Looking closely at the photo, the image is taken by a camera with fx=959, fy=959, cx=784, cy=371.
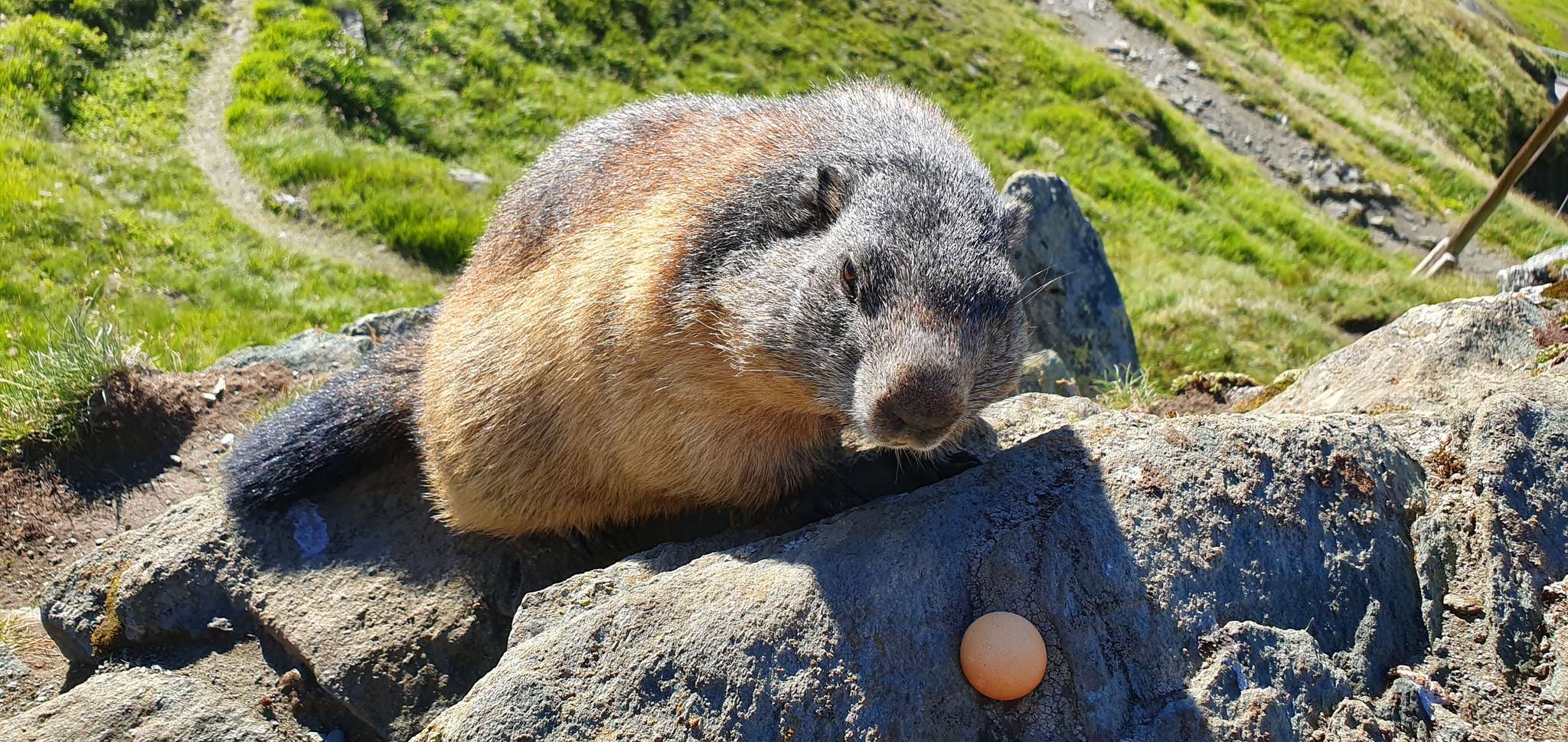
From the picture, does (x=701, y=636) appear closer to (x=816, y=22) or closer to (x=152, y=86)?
(x=152, y=86)

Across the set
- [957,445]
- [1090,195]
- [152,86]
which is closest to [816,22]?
[1090,195]

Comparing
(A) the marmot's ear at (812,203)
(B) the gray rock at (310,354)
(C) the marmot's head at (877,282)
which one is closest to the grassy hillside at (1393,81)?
(C) the marmot's head at (877,282)

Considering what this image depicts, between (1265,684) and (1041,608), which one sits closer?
(1265,684)

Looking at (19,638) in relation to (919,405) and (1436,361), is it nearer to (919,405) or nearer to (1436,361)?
(919,405)

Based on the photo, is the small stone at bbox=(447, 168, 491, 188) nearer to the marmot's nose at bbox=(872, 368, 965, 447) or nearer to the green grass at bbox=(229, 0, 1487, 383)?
the green grass at bbox=(229, 0, 1487, 383)

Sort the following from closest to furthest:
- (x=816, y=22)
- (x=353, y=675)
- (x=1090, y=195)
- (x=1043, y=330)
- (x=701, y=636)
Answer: (x=701, y=636)
(x=353, y=675)
(x=1043, y=330)
(x=1090, y=195)
(x=816, y=22)

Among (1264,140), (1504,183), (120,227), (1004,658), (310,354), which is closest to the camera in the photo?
(1004,658)

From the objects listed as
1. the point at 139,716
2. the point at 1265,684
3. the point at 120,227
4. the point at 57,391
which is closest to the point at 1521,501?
the point at 1265,684
